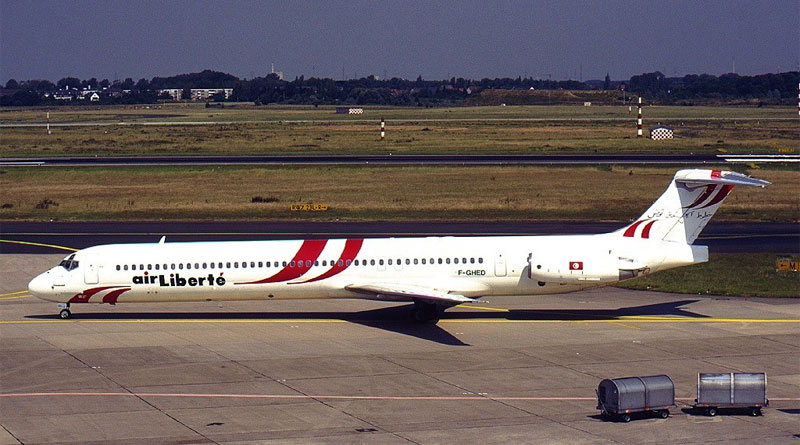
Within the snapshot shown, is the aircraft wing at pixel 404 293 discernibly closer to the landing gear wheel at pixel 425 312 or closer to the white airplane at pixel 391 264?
the white airplane at pixel 391 264

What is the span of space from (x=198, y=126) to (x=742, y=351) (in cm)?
14339

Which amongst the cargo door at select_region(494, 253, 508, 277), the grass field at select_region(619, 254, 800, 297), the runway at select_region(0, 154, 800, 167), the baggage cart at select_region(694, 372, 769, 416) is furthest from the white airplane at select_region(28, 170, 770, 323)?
the runway at select_region(0, 154, 800, 167)

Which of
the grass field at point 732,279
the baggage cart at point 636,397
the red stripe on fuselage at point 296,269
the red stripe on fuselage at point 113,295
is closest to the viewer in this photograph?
the baggage cart at point 636,397

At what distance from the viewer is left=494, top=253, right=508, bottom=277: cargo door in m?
37.8

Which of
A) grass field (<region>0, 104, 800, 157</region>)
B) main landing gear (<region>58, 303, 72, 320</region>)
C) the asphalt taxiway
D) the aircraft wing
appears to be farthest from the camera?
grass field (<region>0, 104, 800, 157</region>)

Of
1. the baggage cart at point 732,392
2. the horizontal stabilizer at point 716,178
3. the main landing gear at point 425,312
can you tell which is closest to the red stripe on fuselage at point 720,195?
the horizontal stabilizer at point 716,178

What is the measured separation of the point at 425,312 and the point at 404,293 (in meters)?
1.99

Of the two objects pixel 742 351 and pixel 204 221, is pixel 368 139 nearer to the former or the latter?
pixel 204 221

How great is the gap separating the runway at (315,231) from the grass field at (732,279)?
11.7 ft

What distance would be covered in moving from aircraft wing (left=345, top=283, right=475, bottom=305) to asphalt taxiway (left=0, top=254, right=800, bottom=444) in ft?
4.10

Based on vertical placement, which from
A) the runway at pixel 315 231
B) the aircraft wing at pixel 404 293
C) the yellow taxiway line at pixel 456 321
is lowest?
the yellow taxiway line at pixel 456 321

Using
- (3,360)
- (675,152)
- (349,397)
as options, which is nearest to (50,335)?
(3,360)

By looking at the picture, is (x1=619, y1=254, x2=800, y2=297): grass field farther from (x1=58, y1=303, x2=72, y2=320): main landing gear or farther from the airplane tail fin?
(x1=58, y1=303, x2=72, y2=320): main landing gear

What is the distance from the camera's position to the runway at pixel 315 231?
181 ft
